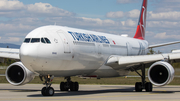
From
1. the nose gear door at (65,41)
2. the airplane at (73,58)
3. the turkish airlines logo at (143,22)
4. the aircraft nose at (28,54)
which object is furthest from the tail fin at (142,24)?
the aircraft nose at (28,54)

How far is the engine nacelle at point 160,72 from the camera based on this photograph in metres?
17.2

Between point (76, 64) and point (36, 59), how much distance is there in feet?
9.30

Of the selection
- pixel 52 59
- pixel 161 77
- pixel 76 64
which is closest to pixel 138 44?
pixel 161 77

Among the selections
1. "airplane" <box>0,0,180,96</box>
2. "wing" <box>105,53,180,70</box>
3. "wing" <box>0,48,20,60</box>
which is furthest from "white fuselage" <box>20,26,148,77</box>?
"wing" <box>0,48,20,60</box>

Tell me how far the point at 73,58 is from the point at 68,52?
0.53 m

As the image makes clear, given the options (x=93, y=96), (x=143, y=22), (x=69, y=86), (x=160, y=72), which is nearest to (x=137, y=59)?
(x=160, y=72)

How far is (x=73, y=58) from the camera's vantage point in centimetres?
1579

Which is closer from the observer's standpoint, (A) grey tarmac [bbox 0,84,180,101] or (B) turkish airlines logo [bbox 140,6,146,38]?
(A) grey tarmac [bbox 0,84,180,101]

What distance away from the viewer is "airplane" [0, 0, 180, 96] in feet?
47.3

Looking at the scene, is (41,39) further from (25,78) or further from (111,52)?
(111,52)

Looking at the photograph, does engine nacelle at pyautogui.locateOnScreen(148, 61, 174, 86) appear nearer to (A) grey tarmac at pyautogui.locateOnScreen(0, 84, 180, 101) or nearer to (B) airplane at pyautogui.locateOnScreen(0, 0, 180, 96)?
(B) airplane at pyautogui.locateOnScreen(0, 0, 180, 96)

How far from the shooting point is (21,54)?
1407 centimetres

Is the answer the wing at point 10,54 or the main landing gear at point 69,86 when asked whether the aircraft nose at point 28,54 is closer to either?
the wing at point 10,54

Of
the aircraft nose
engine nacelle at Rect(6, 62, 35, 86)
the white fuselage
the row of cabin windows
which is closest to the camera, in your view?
the aircraft nose
